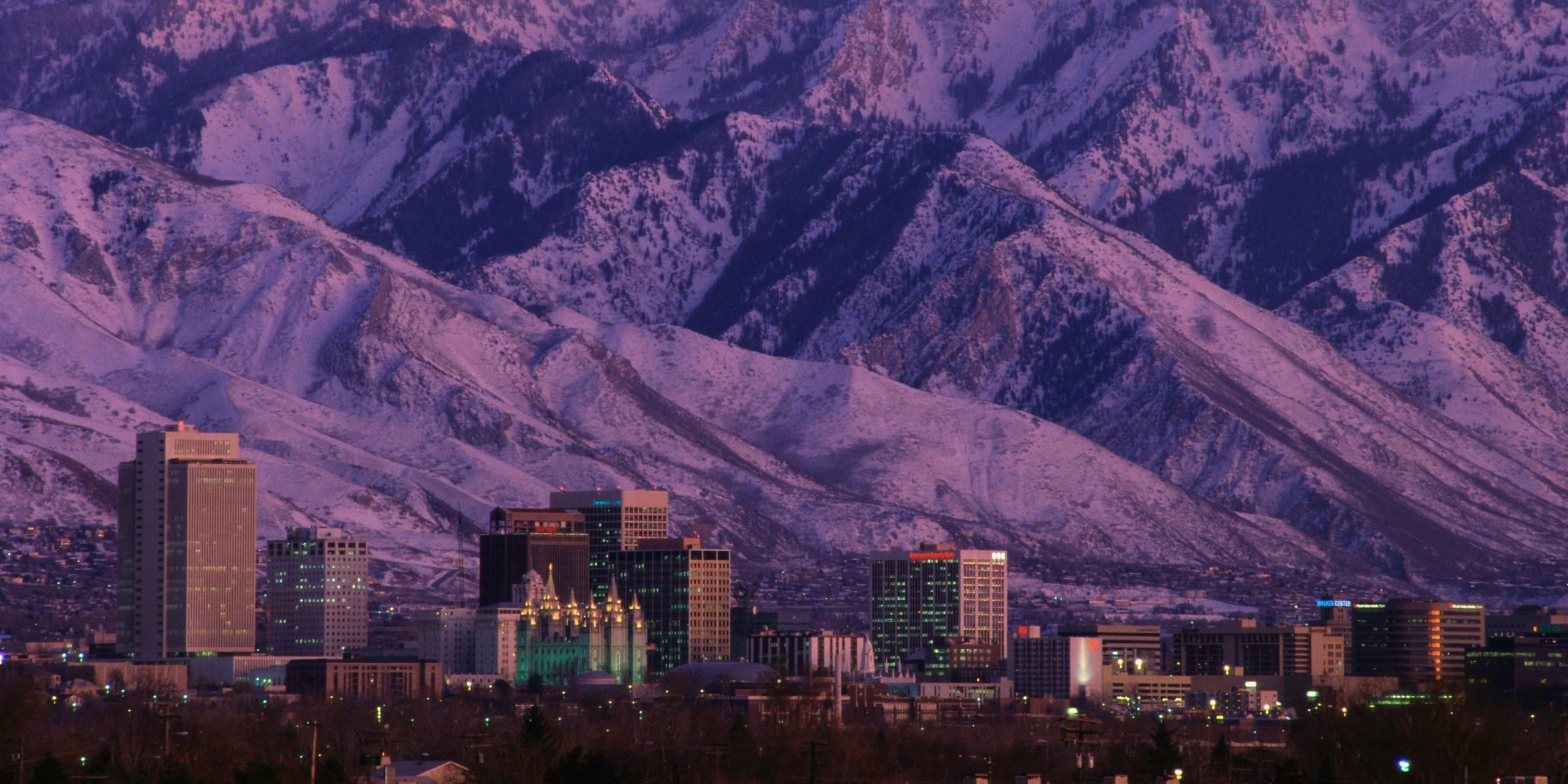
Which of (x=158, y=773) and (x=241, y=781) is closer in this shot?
(x=241, y=781)

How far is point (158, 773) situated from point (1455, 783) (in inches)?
2492

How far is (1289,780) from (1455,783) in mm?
13801

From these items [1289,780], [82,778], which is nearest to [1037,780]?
[1289,780]

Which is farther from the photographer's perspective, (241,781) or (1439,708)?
(1439,708)

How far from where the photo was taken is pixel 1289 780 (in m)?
174

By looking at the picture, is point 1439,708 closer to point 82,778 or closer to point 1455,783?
point 1455,783

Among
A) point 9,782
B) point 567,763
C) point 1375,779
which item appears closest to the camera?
point 9,782

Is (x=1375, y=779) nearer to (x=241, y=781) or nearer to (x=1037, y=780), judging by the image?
(x=1037, y=780)

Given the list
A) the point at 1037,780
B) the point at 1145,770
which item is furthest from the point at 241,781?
the point at 1145,770

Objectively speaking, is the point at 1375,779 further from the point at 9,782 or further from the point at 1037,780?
the point at 9,782

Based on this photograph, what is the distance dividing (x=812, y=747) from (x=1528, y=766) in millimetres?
42150

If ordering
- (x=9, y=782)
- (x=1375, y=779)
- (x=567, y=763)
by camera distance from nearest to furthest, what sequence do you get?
(x=9, y=782)
(x=567, y=763)
(x=1375, y=779)

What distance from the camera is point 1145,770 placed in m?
199

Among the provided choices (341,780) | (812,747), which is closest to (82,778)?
(341,780)
